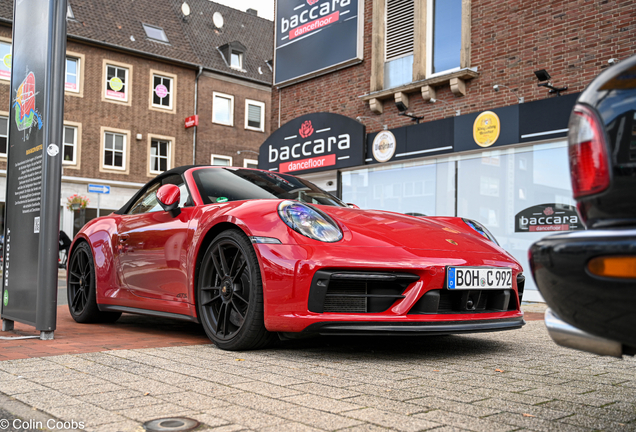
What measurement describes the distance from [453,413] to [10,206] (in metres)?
4.01

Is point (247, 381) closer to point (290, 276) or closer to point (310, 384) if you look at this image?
point (310, 384)

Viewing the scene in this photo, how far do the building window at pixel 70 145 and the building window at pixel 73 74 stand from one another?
1.66m

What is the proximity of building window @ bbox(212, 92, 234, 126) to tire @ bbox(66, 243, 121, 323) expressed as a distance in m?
Answer: 25.8

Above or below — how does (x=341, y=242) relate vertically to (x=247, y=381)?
above

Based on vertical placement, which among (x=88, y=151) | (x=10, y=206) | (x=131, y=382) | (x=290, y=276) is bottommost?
(x=131, y=382)

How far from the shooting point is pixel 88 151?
2648 cm

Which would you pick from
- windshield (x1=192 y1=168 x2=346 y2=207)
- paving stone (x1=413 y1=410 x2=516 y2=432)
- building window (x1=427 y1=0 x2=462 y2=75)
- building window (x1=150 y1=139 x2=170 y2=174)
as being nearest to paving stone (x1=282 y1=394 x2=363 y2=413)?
paving stone (x1=413 y1=410 x2=516 y2=432)

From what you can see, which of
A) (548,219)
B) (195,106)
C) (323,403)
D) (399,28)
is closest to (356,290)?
(323,403)

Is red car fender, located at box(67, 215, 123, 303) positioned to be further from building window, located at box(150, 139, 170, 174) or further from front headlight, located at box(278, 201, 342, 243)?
building window, located at box(150, 139, 170, 174)

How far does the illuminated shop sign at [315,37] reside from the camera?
42.5ft

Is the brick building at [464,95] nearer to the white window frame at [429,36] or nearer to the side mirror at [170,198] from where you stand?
the white window frame at [429,36]

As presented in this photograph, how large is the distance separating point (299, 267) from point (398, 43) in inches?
382

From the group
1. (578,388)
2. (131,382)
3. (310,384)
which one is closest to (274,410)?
(310,384)

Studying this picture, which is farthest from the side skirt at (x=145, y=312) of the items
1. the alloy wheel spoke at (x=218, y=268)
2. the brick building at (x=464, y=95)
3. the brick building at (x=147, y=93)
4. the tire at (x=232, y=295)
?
the brick building at (x=147, y=93)
